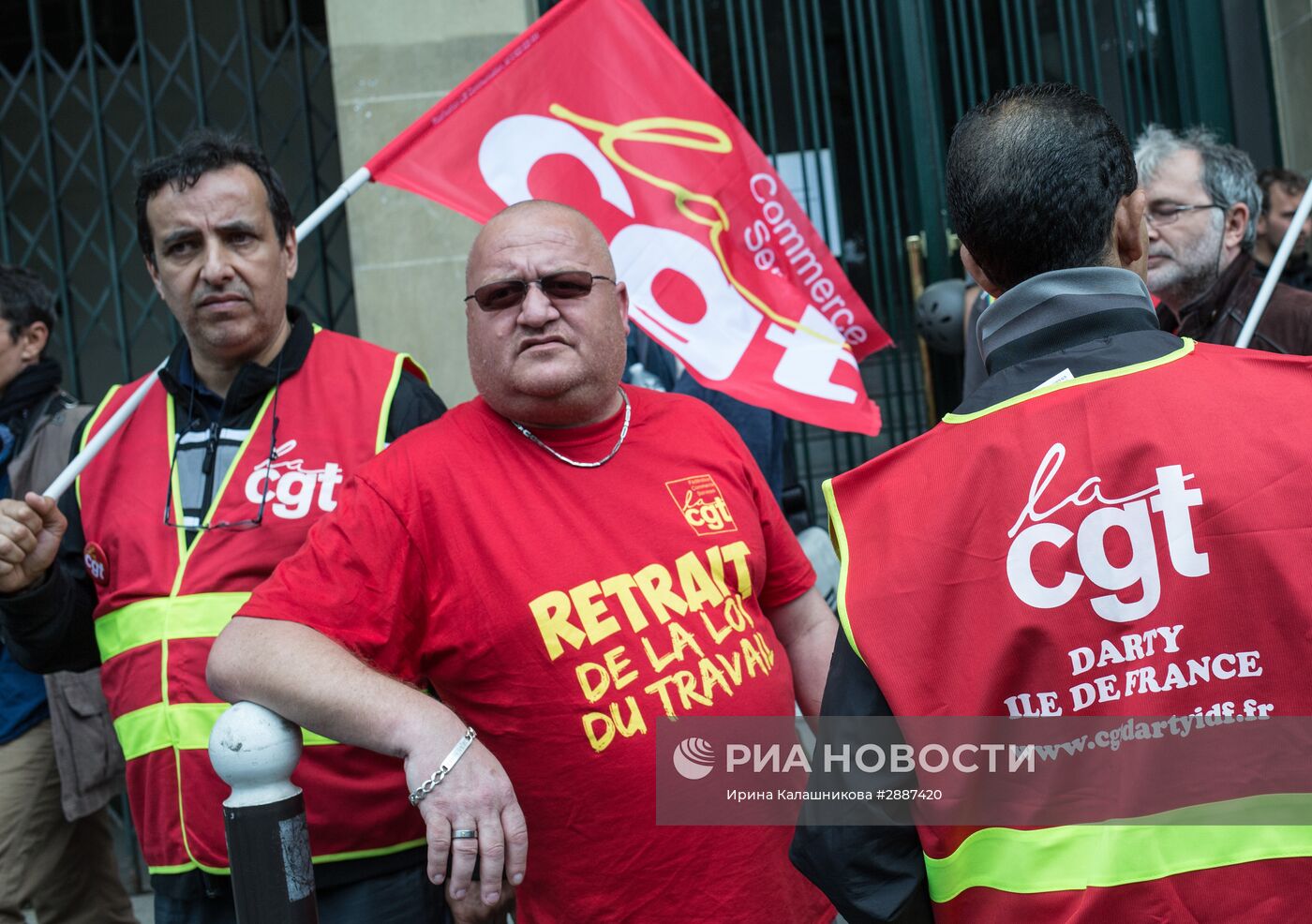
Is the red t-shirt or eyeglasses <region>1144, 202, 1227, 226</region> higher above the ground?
eyeglasses <region>1144, 202, 1227, 226</region>

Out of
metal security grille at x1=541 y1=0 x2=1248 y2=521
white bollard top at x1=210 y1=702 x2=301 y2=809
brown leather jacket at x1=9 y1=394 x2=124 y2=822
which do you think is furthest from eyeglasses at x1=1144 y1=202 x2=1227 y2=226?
brown leather jacket at x1=9 y1=394 x2=124 y2=822

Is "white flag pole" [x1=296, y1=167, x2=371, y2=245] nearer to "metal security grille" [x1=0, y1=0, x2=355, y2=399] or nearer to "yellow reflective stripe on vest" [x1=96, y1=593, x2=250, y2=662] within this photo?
"yellow reflective stripe on vest" [x1=96, y1=593, x2=250, y2=662]

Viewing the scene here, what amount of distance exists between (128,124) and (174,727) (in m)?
6.67

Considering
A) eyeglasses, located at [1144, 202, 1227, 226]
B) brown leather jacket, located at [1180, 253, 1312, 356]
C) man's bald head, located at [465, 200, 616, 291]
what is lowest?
brown leather jacket, located at [1180, 253, 1312, 356]

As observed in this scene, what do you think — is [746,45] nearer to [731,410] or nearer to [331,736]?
[731,410]

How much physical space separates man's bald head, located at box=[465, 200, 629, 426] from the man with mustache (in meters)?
0.42

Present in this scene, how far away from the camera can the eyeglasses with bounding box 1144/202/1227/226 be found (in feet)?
11.6

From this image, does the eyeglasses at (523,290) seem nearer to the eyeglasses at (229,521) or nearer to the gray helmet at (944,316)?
the eyeglasses at (229,521)

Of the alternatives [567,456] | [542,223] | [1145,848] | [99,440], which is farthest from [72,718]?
[1145,848]

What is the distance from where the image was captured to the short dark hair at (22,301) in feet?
12.7

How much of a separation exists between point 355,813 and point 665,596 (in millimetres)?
728

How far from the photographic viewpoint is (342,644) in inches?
73.9

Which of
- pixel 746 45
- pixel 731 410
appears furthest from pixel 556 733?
pixel 746 45

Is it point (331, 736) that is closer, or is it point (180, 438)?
point (331, 736)
